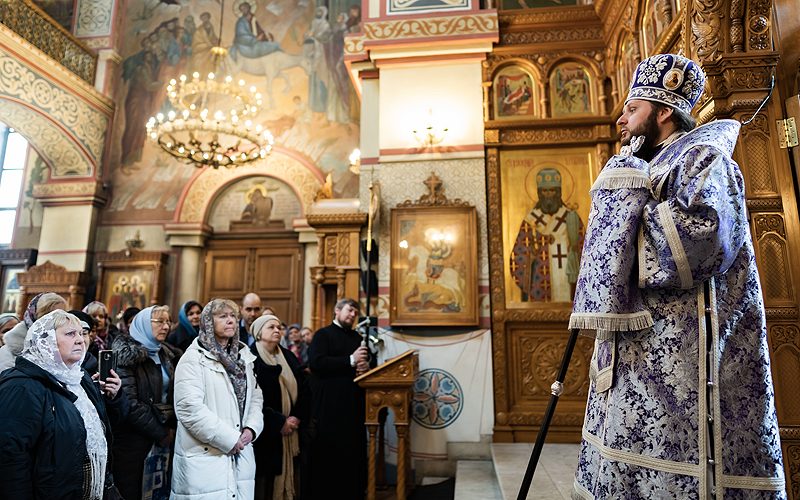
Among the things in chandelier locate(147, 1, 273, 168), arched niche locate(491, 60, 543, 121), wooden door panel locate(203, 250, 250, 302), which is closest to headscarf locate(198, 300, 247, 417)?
arched niche locate(491, 60, 543, 121)

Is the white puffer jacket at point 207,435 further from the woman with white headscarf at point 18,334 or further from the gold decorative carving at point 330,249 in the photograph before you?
the gold decorative carving at point 330,249

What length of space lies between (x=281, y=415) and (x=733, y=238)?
3222 mm

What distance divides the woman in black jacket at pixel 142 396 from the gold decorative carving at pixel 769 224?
3974mm

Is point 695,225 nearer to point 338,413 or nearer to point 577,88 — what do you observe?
point 338,413

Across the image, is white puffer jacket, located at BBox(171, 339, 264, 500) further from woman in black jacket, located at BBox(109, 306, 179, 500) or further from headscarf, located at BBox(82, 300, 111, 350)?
headscarf, located at BBox(82, 300, 111, 350)

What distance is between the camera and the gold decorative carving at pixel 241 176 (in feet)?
33.6

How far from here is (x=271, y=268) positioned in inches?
401

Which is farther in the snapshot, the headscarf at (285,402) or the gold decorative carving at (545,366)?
the gold decorative carving at (545,366)

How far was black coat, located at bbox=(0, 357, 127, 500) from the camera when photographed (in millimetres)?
2039

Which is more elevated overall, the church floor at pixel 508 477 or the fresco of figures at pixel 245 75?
the fresco of figures at pixel 245 75

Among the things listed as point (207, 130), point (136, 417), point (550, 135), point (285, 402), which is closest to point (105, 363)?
point (136, 417)

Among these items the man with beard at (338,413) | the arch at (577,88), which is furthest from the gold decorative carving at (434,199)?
the man with beard at (338,413)

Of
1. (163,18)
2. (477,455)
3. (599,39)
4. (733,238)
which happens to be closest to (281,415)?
(477,455)

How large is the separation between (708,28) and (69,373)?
4.36 metres
